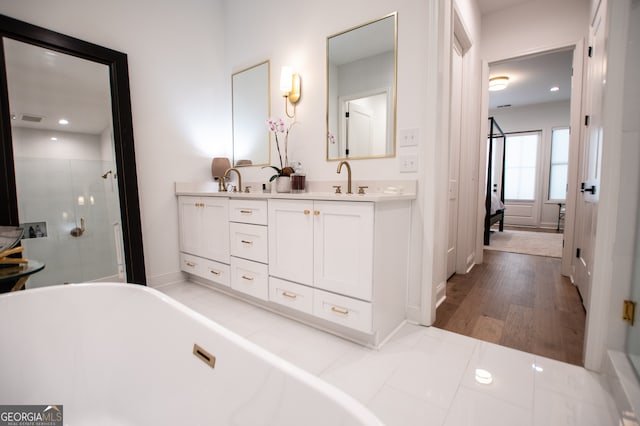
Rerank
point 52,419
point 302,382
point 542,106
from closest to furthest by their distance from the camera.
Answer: point 302,382, point 52,419, point 542,106

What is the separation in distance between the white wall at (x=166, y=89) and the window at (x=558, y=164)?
6.80 meters

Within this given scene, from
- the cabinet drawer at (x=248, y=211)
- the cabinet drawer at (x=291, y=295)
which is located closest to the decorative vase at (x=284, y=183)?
the cabinet drawer at (x=248, y=211)

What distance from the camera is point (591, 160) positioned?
204 centimetres

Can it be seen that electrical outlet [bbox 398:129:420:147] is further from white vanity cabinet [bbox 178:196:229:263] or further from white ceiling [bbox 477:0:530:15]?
white ceiling [bbox 477:0:530:15]

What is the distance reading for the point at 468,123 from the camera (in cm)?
291

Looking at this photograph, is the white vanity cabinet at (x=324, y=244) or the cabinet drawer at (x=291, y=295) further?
the cabinet drawer at (x=291, y=295)

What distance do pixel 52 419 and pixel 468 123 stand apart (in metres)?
3.58

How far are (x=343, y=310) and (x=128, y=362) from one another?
105 centimetres

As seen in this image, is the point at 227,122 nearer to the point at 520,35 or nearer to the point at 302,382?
the point at 302,382

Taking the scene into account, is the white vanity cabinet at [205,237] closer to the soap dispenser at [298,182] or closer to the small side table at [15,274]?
the soap dispenser at [298,182]

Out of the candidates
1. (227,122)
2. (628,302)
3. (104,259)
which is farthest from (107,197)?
(628,302)

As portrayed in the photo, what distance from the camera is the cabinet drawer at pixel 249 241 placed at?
2031 millimetres

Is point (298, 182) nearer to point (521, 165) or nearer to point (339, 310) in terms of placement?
point (339, 310)

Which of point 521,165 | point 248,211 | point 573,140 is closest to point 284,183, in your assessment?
point 248,211
